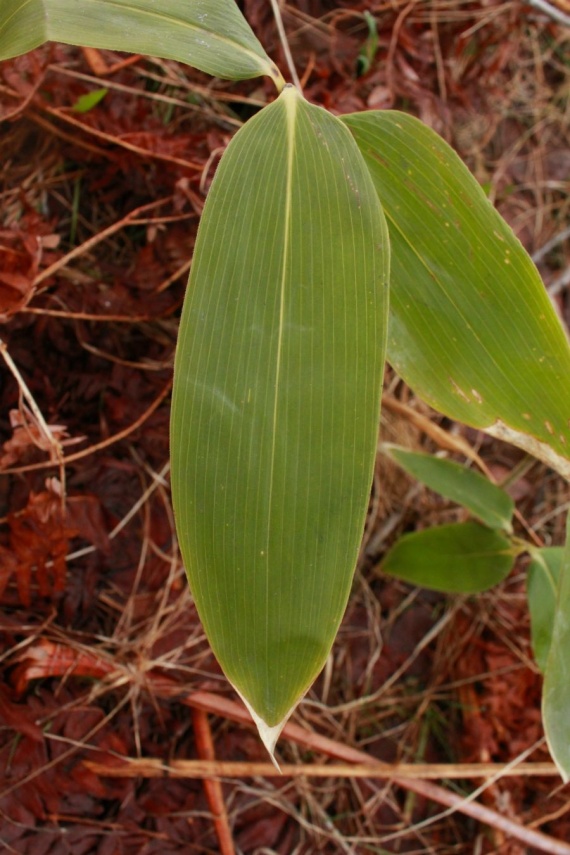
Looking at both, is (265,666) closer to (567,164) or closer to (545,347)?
(545,347)

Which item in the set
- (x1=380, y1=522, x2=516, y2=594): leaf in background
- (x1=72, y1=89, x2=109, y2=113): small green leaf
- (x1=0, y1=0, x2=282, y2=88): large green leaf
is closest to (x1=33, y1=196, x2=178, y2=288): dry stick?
(x1=72, y1=89, x2=109, y2=113): small green leaf

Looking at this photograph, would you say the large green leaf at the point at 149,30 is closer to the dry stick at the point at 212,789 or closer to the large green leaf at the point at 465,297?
Answer: the large green leaf at the point at 465,297

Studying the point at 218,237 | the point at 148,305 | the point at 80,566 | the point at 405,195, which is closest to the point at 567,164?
the point at 405,195

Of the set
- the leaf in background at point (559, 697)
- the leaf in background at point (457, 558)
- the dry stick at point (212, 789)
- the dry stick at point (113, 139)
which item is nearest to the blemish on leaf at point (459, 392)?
the leaf in background at point (559, 697)

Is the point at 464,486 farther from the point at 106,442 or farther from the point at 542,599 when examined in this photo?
the point at 106,442

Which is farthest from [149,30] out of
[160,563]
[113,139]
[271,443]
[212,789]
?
[212,789]

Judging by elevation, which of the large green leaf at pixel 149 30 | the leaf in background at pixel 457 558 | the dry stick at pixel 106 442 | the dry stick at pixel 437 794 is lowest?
the dry stick at pixel 437 794

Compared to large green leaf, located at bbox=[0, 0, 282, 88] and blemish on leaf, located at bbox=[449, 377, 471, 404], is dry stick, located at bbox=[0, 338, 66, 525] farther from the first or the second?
blemish on leaf, located at bbox=[449, 377, 471, 404]
